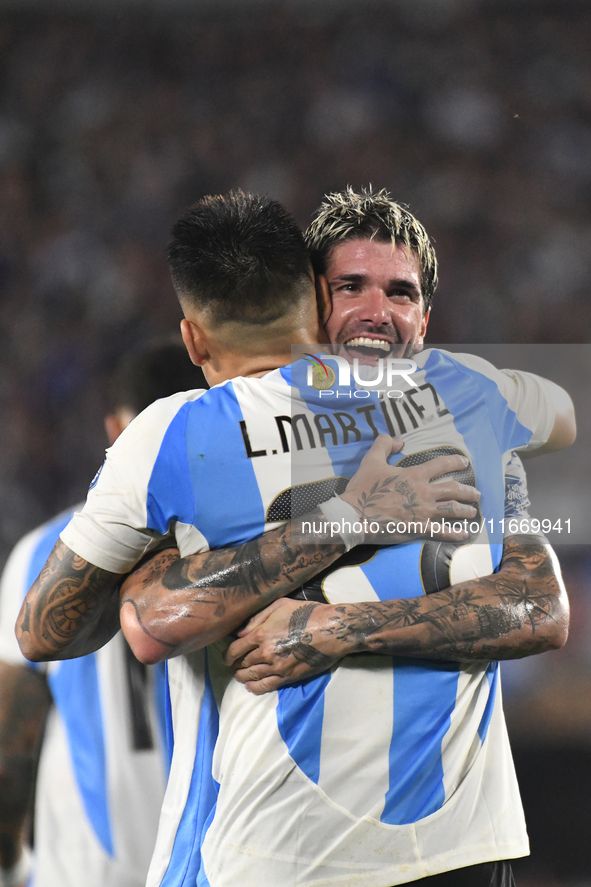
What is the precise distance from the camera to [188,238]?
1204mm

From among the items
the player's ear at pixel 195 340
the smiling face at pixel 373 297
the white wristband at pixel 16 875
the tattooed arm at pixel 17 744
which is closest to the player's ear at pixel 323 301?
the smiling face at pixel 373 297

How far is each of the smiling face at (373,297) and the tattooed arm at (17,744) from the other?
4.47 feet

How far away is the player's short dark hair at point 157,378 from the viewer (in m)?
1.96

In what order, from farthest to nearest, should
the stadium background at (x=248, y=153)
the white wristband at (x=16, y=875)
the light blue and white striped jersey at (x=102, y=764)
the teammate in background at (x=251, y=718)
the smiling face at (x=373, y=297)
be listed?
the stadium background at (x=248, y=153) → the white wristband at (x=16, y=875) → the light blue and white striped jersey at (x=102, y=764) → the smiling face at (x=373, y=297) → the teammate in background at (x=251, y=718)

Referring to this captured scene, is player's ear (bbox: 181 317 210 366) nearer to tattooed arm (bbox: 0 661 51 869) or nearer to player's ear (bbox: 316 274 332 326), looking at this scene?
player's ear (bbox: 316 274 332 326)

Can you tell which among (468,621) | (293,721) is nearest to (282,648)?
(293,721)

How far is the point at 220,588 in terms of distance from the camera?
0.97m

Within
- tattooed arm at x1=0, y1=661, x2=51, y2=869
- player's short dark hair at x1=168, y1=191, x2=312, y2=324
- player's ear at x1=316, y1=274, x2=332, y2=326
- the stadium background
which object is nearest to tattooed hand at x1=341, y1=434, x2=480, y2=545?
player's short dark hair at x1=168, y1=191, x2=312, y2=324

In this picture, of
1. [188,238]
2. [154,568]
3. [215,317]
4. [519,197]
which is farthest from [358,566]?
[519,197]

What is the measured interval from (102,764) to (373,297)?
5.00ft

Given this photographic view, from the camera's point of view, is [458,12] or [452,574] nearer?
[452,574]

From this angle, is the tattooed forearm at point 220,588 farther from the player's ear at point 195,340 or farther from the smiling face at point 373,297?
the smiling face at point 373,297

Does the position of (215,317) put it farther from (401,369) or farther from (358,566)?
(358,566)

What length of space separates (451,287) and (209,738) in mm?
2186
